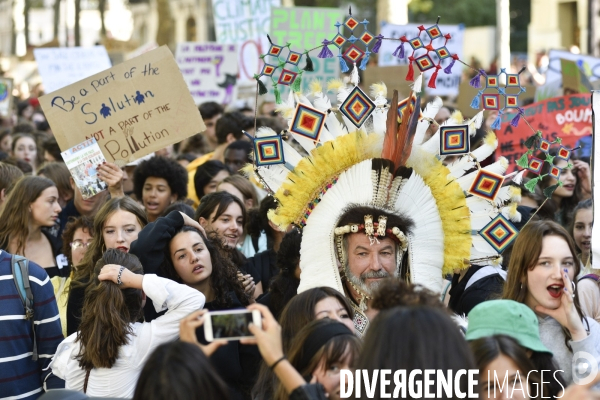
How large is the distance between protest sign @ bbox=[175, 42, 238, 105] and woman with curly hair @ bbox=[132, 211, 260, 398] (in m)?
7.52

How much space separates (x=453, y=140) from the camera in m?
4.75

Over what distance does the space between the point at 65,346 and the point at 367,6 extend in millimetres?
39967

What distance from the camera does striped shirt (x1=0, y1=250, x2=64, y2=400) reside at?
4.50 m

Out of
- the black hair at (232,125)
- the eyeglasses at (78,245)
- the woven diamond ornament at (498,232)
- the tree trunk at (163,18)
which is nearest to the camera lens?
the woven diamond ornament at (498,232)

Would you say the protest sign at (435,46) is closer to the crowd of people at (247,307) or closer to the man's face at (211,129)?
the man's face at (211,129)

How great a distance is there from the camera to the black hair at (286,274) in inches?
210

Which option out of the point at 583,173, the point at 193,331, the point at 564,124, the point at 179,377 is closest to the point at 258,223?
the point at 583,173

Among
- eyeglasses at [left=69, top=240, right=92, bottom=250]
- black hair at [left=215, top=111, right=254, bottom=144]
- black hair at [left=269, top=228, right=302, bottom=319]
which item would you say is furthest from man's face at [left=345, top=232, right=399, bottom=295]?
black hair at [left=215, top=111, right=254, bottom=144]

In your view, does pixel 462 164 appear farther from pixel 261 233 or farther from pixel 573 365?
pixel 261 233

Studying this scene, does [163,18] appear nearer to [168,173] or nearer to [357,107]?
[168,173]

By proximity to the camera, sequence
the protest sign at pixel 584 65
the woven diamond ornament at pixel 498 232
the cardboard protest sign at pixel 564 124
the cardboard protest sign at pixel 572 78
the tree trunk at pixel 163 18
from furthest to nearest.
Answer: the tree trunk at pixel 163 18 < the protest sign at pixel 584 65 < the cardboard protest sign at pixel 572 78 < the cardboard protest sign at pixel 564 124 < the woven diamond ornament at pixel 498 232

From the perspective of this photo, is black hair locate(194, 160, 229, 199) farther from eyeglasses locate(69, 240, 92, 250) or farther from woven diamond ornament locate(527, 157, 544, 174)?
woven diamond ornament locate(527, 157, 544, 174)

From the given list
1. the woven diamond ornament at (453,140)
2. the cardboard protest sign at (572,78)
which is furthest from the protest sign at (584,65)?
the woven diamond ornament at (453,140)

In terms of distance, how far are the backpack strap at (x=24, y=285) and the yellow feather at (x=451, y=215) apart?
1885mm
